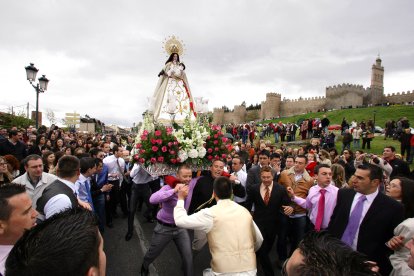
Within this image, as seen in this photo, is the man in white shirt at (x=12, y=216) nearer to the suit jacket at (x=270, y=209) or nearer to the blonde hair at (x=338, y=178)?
the suit jacket at (x=270, y=209)

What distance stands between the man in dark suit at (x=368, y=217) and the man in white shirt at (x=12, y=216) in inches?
140

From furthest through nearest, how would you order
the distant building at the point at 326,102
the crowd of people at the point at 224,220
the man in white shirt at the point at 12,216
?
the distant building at the point at 326,102, the man in white shirt at the point at 12,216, the crowd of people at the point at 224,220

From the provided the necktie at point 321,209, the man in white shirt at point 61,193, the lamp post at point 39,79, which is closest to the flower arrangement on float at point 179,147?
the man in white shirt at point 61,193

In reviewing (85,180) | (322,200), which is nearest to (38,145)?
(85,180)

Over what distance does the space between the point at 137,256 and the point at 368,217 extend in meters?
3.97

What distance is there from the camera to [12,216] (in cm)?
240

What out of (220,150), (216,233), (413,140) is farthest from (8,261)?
(413,140)

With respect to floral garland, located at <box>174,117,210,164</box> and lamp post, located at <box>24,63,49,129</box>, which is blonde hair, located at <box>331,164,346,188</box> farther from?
lamp post, located at <box>24,63,49,129</box>

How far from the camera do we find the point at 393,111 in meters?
40.2

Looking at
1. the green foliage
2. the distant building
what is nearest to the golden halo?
the green foliage

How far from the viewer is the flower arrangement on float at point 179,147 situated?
480cm

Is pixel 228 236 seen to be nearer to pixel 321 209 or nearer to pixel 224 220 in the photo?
pixel 224 220

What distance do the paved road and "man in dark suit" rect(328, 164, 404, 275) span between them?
1.89 m

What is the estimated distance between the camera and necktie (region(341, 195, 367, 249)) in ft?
12.0
